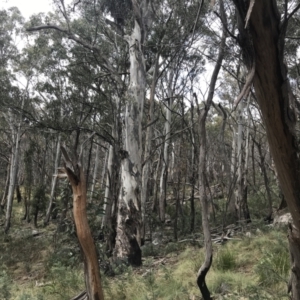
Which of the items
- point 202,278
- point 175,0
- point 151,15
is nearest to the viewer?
point 202,278

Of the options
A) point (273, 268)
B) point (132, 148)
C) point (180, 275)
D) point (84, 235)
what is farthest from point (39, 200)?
point (273, 268)

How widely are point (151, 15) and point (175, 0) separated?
5.43ft

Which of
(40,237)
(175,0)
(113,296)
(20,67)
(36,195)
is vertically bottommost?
(113,296)

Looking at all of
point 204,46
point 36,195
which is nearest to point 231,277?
point 204,46

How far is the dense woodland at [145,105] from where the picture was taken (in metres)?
1.72

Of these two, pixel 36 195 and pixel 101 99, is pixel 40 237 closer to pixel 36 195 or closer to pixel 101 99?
pixel 36 195

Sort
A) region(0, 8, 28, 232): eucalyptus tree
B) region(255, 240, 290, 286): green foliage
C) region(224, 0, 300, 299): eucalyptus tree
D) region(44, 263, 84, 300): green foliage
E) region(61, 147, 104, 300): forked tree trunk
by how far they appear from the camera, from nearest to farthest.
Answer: region(224, 0, 300, 299): eucalyptus tree < region(61, 147, 104, 300): forked tree trunk < region(255, 240, 290, 286): green foliage < region(44, 263, 84, 300): green foliage < region(0, 8, 28, 232): eucalyptus tree

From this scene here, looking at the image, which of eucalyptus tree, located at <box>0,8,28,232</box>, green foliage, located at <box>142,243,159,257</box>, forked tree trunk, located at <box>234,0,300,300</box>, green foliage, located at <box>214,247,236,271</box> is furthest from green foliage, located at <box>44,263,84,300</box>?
eucalyptus tree, located at <box>0,8,28,232</box>

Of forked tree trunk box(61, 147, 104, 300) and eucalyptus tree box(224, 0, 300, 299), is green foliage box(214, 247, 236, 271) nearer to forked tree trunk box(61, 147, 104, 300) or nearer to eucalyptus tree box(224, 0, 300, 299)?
forked tree trunk box(61, 147, 104, 300)

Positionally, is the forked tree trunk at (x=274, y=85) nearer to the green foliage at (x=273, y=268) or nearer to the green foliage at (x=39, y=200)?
the green foliage at (x=273, y=268)

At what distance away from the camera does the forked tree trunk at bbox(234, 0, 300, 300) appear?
5.09 ft

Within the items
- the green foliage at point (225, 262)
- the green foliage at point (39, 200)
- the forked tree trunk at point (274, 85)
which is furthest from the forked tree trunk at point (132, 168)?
the green foliage at point (39, 200)

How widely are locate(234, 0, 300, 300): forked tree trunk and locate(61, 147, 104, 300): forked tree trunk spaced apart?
2.73 metres

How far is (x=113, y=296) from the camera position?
506 cm
